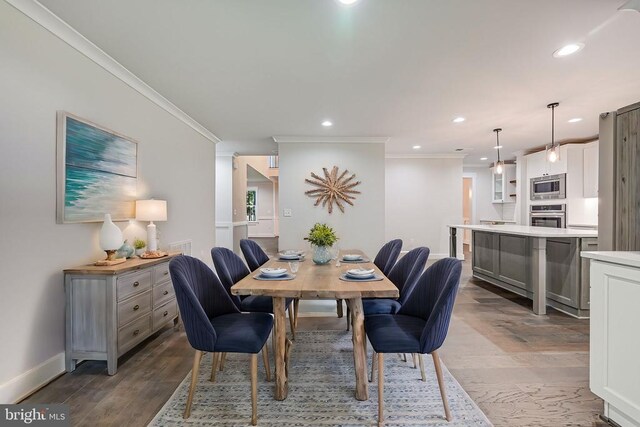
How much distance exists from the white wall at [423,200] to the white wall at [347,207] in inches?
79.8

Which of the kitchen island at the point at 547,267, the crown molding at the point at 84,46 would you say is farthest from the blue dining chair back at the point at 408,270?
the crown molding at the point at 84,46

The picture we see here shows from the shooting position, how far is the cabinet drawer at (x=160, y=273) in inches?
109

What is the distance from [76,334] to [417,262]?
253 cm

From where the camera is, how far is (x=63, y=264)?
226cm

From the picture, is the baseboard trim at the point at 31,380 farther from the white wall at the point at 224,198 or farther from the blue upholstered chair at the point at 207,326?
the white wall at the point at 224,198

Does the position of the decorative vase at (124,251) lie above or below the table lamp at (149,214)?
below

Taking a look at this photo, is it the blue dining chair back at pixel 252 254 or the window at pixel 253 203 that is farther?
the window at pixel 253 203

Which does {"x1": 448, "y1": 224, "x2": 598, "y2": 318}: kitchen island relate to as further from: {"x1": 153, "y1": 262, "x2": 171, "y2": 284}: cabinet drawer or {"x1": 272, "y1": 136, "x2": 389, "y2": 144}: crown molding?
{"x1": 153, "y1": 262, "x2": 171, "y2": 284}: cabinet drawer

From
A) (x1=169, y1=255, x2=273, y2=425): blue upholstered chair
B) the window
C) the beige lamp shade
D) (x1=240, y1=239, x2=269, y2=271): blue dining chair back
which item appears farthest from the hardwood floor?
the window

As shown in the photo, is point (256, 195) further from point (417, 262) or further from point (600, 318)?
point (600, 318)

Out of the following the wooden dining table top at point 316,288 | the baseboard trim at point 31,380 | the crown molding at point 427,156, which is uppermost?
the crown molding at point 427,156

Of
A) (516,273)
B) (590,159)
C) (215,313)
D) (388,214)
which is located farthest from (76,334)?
(590,159)

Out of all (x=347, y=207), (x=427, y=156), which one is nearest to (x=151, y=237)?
(x=347, y=207)

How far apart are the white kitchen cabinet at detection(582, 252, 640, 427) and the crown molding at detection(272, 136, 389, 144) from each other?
12.9 ft
